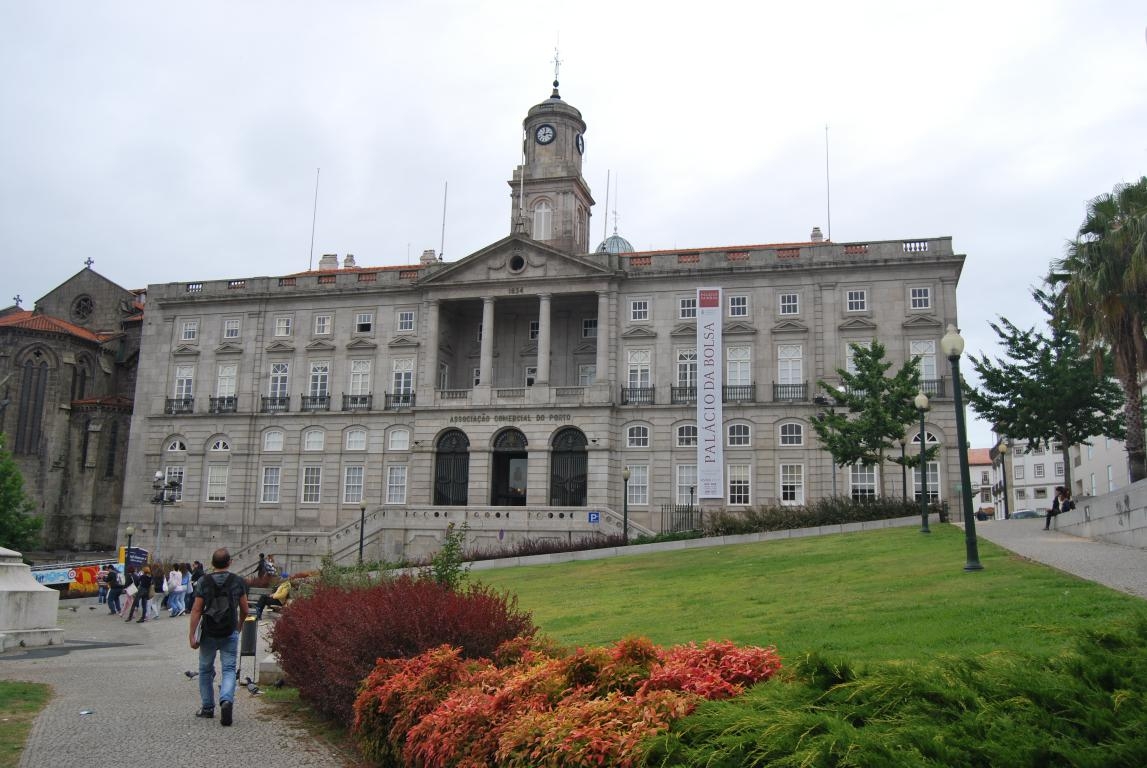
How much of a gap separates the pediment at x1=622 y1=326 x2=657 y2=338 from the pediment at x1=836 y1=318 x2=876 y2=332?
31.2 ft

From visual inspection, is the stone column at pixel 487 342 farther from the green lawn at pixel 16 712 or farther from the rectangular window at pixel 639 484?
the green lawn at pixel 16 712

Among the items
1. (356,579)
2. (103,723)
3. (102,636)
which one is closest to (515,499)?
(102,636)

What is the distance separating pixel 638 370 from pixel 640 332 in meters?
2.02

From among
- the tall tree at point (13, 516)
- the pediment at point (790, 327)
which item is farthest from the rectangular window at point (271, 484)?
the pediment at point (790, 327)

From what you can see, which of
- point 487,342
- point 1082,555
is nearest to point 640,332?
point 487,342

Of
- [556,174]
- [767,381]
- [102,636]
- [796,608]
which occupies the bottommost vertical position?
[102,636]

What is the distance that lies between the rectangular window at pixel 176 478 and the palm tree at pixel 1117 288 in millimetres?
46431

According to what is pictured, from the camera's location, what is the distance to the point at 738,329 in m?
51.0

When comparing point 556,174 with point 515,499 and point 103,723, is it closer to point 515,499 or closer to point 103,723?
point 515,499

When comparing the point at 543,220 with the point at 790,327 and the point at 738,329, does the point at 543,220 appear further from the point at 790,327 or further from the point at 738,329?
the point at 790,327

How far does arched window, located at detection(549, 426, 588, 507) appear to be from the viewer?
5066cm

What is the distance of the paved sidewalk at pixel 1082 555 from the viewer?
671 inches

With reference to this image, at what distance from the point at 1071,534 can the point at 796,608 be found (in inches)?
636

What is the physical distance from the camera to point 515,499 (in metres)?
52.8
